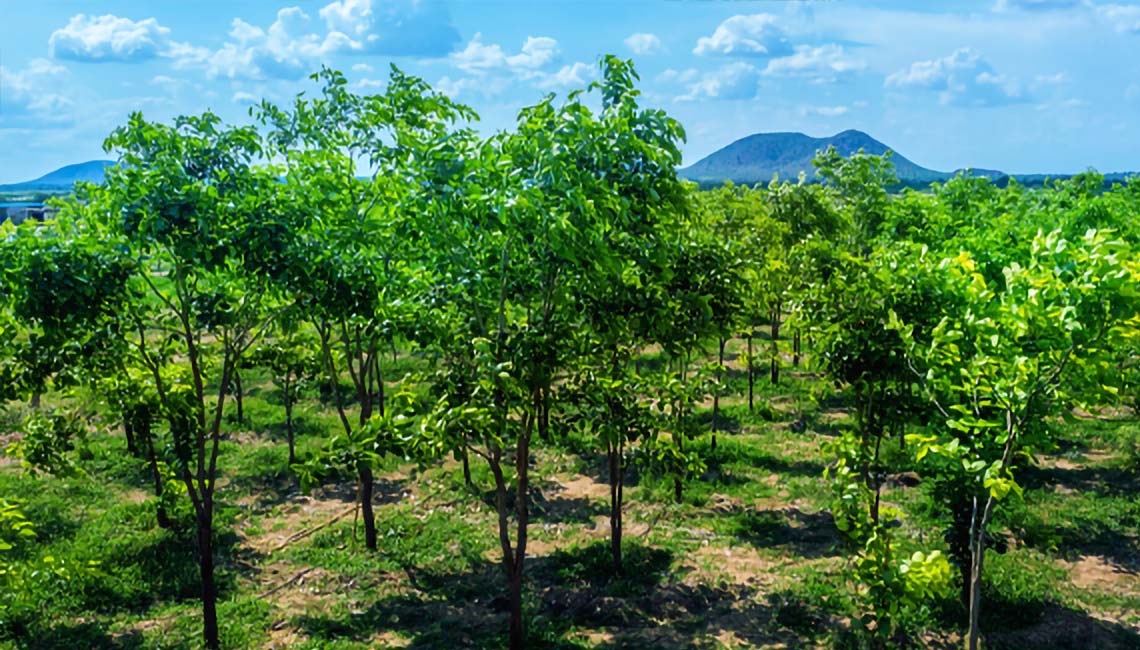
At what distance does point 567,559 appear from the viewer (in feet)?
39.3

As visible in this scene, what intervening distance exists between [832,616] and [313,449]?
1209 cm

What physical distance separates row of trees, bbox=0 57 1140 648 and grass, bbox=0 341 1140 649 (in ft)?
2.91

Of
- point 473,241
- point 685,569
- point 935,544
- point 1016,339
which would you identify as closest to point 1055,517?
point 935,544

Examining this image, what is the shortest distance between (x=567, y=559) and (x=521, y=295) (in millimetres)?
5210

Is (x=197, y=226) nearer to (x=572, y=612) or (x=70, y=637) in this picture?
(x=70, y=637)

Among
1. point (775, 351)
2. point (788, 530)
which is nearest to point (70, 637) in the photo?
point (788, 530)

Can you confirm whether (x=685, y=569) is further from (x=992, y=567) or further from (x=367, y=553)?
(x=367, y=553)

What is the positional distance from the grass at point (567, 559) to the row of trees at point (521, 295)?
2.91 ft

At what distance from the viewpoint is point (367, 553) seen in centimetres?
1256

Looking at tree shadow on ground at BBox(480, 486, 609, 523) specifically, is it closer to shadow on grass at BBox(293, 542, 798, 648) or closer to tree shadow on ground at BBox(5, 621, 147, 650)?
shadow on grass at BBox(293, 542, 798, 648)

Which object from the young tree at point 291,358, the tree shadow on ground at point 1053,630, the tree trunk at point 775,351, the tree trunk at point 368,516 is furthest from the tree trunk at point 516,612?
the tree trunk at point 775,351

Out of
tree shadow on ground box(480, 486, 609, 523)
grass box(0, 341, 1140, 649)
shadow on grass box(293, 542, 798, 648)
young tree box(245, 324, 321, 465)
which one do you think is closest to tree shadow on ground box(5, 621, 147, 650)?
grass box(0, 341, 1140, 649)

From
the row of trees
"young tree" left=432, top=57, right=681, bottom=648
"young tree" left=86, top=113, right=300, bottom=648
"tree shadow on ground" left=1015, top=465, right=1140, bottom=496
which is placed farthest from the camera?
"tree shadow on ground" left=1015, top=465, right=1140, bottom=496

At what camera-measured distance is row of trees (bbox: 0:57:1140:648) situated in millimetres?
6133
